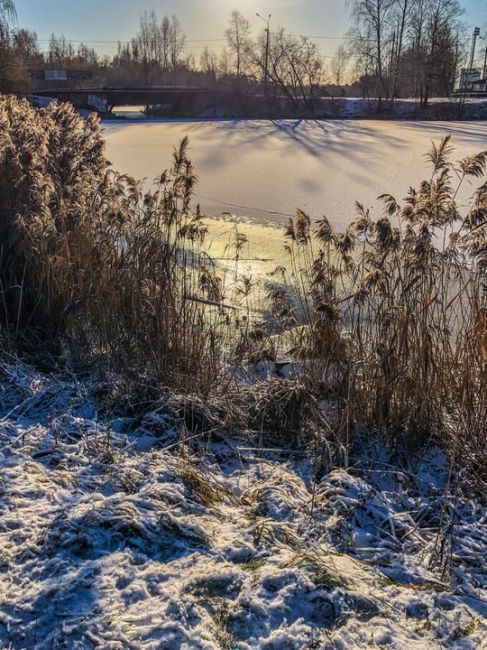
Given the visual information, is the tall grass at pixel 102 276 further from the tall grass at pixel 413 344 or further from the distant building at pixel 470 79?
the distant building at pixel 470 79

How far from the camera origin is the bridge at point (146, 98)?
3494 cm

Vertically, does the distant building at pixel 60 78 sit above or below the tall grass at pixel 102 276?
above


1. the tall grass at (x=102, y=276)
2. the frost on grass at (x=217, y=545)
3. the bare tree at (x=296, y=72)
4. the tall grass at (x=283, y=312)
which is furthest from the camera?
the bare tree at (x=296, y=72)

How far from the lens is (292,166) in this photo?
11.0m

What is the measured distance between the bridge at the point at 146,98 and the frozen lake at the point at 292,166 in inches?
747

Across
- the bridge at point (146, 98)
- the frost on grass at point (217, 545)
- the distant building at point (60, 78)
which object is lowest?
the frost on grass at point (217, 545)

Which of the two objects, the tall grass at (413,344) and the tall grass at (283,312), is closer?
the tall grass at (413,344)

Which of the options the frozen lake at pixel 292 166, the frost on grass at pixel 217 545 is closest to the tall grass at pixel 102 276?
the frost on grass at pixel 217 545

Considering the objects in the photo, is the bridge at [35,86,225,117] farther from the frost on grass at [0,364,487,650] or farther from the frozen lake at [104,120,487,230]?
the frost on grass at [0,364,487,650]

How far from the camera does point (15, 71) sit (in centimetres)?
2431

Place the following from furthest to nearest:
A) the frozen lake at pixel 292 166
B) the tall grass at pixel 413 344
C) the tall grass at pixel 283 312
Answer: the frozen lake at pixel 292 166, the tall grass at pixel 283 312, the tall grass at pixel 413 344

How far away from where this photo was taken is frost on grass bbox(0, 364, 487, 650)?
52.6 inches

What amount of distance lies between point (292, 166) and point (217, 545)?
1021 cm

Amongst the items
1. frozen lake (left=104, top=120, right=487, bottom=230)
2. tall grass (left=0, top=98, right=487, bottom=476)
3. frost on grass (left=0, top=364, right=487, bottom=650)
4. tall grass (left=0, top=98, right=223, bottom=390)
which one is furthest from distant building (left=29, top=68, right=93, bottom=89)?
frost on grass (left=0, top=364, right=487, bottom=650)
